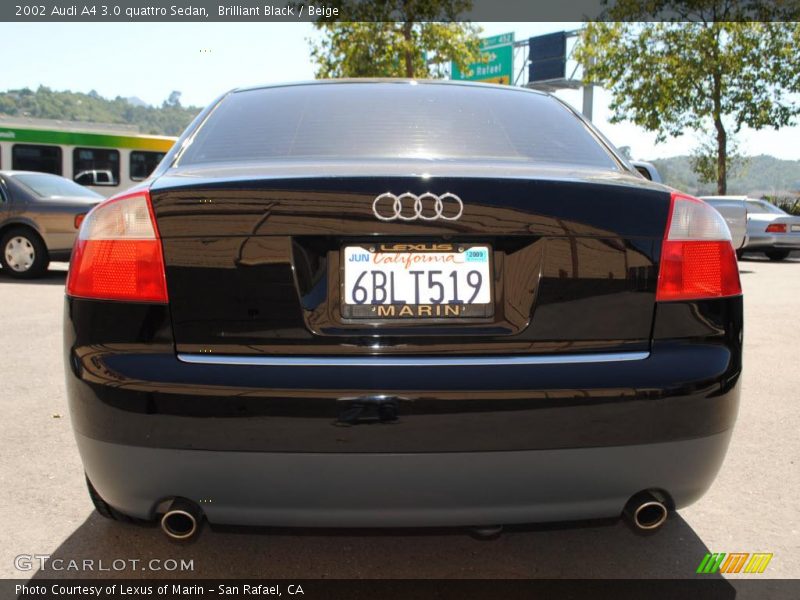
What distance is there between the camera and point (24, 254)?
10.8m

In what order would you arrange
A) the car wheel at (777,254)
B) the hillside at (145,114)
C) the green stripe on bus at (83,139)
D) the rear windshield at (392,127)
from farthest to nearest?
1. the hillside at (145,114)
2. the green stripe on bus at (83,139)
3. the car wheel at (777,254)
4. the rear windshield at (392,127)

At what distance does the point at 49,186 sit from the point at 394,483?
420 inches

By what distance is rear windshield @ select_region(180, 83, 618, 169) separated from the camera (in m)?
2.53

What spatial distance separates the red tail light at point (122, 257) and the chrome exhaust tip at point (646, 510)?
4.28 feet

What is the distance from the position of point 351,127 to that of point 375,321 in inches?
37.6

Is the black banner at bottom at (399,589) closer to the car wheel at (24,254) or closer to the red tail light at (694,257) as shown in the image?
the red tail light at (694,257)

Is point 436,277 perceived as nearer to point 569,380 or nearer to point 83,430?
point 569,380

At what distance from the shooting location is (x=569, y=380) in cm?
197

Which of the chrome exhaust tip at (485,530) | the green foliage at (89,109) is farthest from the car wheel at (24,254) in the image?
the green foliage at (89,109)

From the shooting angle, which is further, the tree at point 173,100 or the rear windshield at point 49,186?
the tree at point 173,100

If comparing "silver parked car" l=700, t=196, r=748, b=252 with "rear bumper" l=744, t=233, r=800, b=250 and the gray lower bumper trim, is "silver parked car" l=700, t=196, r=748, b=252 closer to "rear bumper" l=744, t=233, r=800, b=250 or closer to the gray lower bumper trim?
"rear bumper" l=744, t=233, r=800, b=250

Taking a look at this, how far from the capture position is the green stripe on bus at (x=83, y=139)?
2244cm

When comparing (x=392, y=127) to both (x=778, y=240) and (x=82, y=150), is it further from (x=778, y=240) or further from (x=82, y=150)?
(x=82, y=150)

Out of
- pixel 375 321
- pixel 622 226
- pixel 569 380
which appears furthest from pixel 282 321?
pixel 622 226
